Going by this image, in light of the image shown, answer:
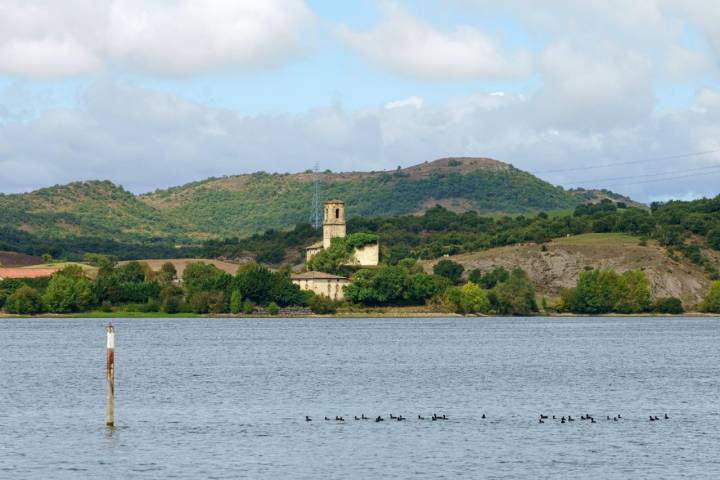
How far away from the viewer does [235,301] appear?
179 meters

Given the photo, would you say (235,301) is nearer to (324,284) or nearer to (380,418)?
(324,284)

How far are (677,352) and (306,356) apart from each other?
31.9 meters

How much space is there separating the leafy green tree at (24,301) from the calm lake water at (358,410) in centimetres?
5536

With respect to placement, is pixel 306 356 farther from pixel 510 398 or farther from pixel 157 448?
pixel 157 448

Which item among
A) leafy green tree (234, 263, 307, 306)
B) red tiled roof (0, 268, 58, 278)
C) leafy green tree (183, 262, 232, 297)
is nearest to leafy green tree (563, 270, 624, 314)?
leafy green tree (234, 263, 307, 306)

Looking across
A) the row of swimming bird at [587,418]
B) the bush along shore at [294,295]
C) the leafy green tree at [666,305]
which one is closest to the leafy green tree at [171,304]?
the bush along shore at [294,295]

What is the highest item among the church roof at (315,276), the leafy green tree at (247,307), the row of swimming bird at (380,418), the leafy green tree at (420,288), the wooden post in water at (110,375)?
the church roof at (315,276)

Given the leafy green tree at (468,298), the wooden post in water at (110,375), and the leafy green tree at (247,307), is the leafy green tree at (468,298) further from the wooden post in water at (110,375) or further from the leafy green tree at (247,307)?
the wooden post in water at (110,375)

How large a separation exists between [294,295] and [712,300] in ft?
202

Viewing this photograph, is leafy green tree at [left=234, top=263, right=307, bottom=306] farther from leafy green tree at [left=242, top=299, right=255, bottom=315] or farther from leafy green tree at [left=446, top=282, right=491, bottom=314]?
leafy green tree at [left=446, top=282, right=491, bottom=314]

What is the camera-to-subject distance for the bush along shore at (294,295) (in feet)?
581

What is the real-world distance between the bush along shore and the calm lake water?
5677 cm

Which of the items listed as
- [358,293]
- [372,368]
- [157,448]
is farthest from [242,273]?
[157,448]

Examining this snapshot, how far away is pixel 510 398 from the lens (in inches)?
2721
